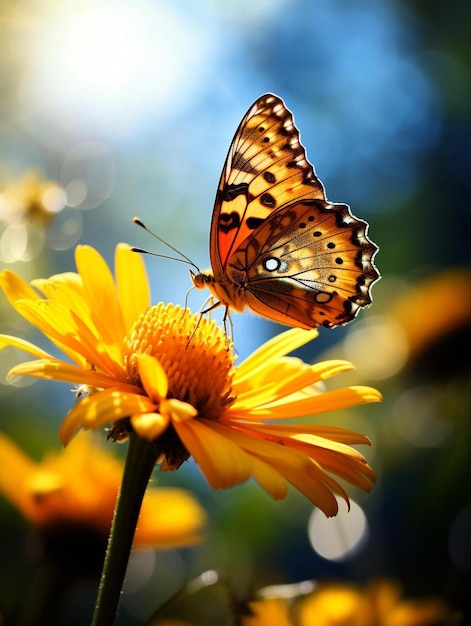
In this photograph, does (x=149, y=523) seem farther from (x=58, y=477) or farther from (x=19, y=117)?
(x=19, y=117)

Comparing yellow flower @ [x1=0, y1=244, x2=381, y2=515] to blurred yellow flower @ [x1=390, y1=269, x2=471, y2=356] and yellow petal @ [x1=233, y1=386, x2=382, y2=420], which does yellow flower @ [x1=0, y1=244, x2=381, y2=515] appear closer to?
yellow petal @ [x1=233, y1=386, x2=382, y2=420]

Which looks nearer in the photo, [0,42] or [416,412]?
[416,412]

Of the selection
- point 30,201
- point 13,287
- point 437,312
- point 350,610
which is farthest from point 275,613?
point 437,312

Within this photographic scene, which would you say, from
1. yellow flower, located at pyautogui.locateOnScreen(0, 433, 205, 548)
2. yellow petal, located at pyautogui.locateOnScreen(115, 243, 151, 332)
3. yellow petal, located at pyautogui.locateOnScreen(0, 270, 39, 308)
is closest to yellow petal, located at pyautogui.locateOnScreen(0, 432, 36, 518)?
yellow flower, located at pyautogui.locateOnScreen(0, 433, 205, 548)

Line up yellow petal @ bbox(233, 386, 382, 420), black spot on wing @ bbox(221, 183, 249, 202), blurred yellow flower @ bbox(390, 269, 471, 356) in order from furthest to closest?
blurred yellow flower @ bbox(390, 269, 471, 356), black spot on wing @ bbox(221, 183, 249, 202), yellow petal @ bbox(233, 386, 382, 420)

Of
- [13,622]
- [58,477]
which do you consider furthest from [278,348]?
[13,622]

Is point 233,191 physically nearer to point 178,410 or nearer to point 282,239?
point 282,239
